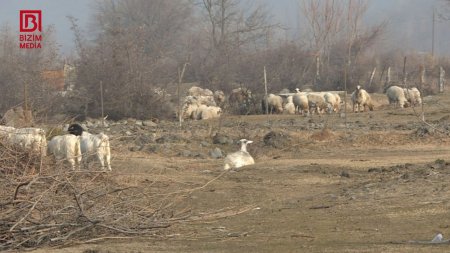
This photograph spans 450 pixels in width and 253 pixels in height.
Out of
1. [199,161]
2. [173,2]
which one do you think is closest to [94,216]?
[199,161]

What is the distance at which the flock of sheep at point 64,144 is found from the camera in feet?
44.7

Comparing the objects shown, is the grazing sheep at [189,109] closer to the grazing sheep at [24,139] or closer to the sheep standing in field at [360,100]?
the sheep standing in field at [360,100]

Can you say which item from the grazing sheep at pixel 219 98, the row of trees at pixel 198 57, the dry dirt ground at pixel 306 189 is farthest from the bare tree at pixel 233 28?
the dry dirt ground at pixel 306 189

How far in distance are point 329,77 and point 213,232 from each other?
46.3 metres

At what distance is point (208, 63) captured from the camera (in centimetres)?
6588

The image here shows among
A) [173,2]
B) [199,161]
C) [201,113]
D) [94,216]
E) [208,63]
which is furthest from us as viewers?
[173,2]

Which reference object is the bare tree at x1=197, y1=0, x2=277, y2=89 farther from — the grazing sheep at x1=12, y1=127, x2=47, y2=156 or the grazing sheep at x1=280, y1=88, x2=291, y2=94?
the grazing sheep at x1=12, y1=127, x2=47, y2=156

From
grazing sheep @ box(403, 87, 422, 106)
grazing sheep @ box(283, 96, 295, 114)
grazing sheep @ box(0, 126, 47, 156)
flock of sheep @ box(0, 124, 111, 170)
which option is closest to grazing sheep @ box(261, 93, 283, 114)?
grazing sheep @ box(283, 96, 295, 114)

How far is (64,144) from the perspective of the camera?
706 inches

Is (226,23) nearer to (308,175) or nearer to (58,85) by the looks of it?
(58,85)

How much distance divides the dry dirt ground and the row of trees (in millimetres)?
6267

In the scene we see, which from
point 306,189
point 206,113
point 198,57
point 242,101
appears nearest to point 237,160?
point 306,189

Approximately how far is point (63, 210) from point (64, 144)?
683cm

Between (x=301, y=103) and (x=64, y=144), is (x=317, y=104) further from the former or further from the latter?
(x=64, y=144)
